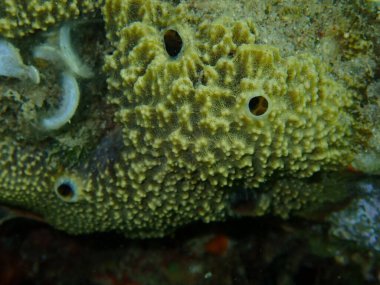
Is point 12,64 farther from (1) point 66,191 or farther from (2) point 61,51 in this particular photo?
(1) point 66,191

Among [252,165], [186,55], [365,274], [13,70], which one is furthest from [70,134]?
[365,274]

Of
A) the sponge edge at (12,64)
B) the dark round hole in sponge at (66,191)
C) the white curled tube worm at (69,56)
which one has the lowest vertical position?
the dark round hole in sponge at (66,191)

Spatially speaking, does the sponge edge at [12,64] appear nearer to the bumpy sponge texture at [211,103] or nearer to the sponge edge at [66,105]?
the sponge edge at [66,105]

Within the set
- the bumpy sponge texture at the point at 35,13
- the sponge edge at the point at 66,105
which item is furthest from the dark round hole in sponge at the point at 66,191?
the bumpy sponge texture at the point at 35,13

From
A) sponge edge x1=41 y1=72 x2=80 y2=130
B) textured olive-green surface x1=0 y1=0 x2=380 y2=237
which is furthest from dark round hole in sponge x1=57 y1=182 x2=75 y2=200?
sponge edge x1=41 y1=72 x2=80 y2=130

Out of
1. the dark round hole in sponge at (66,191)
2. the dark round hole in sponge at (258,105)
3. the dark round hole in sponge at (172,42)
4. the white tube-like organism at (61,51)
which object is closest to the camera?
the dark round hole in sponge at (258,105)

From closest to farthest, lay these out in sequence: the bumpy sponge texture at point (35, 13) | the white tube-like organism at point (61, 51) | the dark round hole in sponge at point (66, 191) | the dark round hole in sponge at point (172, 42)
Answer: the dark round hole in sponge at point (172, 42)
the bumpy sponge texture at point (35, 13)
the white tube-like organism at point (61, 51)
the dark round hole in sponge at point (66, 191)

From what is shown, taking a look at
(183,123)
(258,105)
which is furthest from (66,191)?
(258,105)
